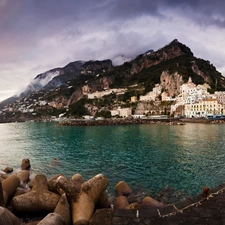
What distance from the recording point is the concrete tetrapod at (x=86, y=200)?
7434 mm

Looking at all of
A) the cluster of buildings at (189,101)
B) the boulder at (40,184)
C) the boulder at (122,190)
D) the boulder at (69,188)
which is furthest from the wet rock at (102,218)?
the cluster of buildings at (189,101)

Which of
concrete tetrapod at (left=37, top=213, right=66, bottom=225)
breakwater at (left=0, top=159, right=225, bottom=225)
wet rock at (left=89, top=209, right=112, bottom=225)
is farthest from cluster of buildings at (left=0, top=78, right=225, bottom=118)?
concrete tetrapod at (left=37, top=213, right=66, bottom=225)

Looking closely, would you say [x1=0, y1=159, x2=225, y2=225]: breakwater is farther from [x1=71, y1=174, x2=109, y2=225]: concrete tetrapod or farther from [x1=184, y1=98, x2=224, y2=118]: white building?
[x1=184, y1=98, x2=224, y2=118]: white building

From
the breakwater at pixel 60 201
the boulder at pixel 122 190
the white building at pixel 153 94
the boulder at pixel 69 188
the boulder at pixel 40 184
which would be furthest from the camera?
the white building at pixel 153 94

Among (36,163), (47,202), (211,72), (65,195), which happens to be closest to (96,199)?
(65,195)

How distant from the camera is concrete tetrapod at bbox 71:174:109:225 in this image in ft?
24.4

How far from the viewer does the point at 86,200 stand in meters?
8.08

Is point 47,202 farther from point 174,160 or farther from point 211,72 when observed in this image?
point 211,72

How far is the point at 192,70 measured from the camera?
6791 inches

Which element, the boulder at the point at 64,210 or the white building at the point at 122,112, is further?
the white building at the point at 122,112

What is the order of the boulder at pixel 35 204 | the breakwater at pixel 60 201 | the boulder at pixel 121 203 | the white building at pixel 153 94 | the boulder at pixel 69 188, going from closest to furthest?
the breakwater at pixel 60 201
the boulder at pixel 69 188
the boulder at pixel 35 204
the boulder at pixel 121 203
the white building at pixel 153 94

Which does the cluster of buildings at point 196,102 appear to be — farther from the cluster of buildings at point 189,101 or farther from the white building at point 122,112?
the white building at point 122,112

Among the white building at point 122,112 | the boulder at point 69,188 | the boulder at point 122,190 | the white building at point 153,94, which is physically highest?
the white building at point 153,94

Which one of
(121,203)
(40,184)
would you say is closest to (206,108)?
(121,203)
